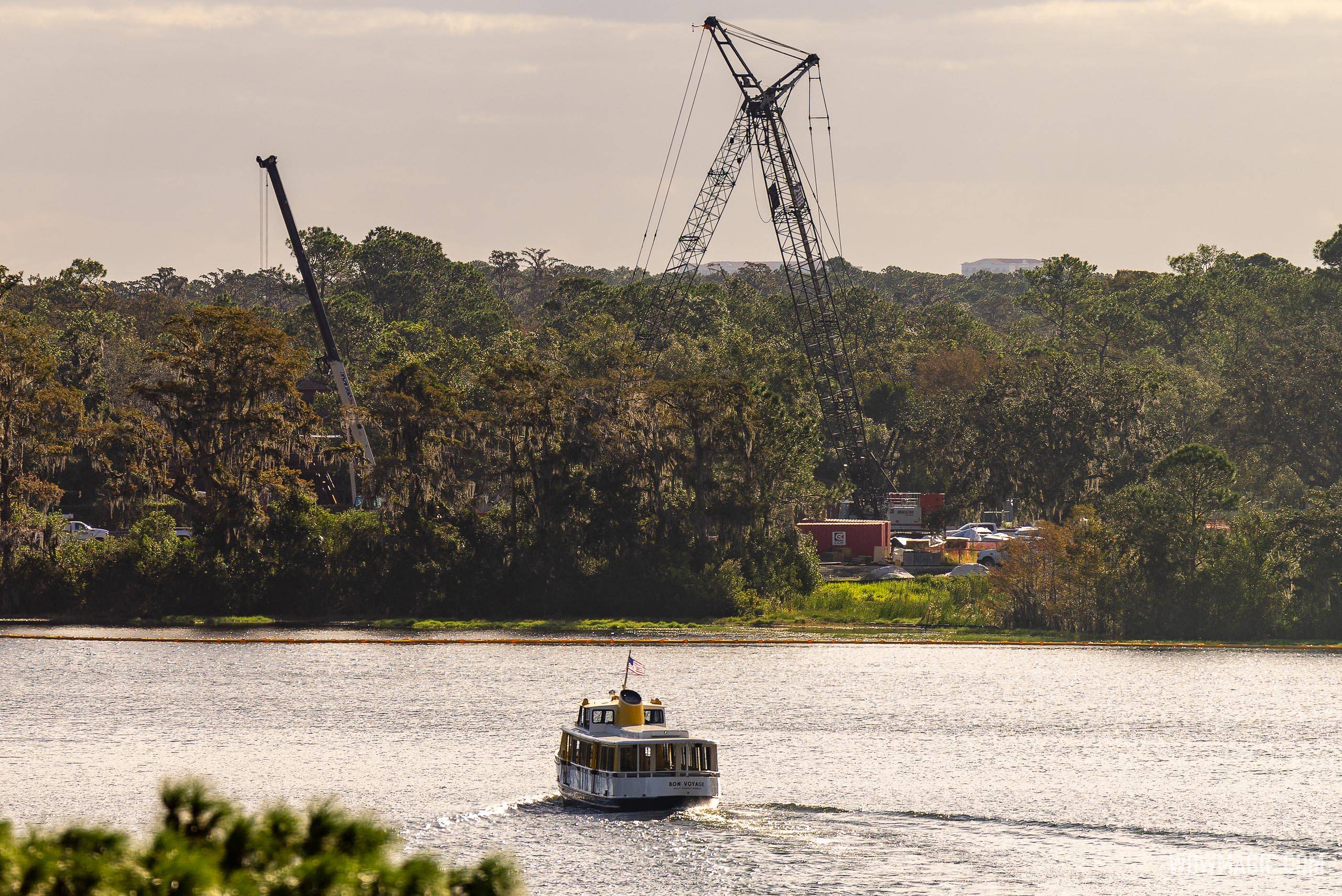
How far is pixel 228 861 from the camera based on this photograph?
1527 centimetres

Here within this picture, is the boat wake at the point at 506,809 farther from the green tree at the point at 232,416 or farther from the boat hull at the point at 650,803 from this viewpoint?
the green tree at the point at 232,416

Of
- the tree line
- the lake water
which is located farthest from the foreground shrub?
the tree line

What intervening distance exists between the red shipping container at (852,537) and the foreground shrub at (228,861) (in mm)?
101747

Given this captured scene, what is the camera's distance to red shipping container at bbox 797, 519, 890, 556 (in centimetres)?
11712

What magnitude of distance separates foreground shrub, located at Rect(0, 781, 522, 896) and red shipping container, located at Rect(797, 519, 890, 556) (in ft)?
334

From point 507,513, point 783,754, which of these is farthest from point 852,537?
point 783,754

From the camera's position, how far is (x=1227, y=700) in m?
72.6

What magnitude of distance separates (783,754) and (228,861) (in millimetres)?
44248

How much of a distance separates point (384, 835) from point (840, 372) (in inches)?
5693

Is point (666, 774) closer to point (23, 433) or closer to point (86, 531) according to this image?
point (23, 433)

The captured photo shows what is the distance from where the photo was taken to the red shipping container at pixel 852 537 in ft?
384

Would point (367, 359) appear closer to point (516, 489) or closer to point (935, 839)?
point (516, 489)

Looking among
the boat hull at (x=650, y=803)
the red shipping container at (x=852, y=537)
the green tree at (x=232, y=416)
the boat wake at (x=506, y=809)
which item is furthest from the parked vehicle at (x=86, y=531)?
the boat hull at (x=650, y=803)

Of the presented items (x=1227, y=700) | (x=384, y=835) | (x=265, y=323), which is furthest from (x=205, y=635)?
(x=384, y=835)
